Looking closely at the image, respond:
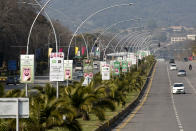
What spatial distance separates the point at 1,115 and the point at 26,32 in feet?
262

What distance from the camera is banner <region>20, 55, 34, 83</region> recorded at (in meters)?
30.3

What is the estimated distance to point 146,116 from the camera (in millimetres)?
35906

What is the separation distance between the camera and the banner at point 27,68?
30266 mm

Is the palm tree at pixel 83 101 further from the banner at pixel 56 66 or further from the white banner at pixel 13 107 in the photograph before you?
the white banner at pixel 13 107

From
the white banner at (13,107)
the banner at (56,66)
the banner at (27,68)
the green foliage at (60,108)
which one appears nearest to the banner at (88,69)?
the green foliage at (60,108)

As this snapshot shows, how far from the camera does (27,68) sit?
100ft

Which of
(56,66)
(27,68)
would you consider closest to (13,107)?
(56,66)

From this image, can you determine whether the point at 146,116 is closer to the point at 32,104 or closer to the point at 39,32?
the point at 32,104

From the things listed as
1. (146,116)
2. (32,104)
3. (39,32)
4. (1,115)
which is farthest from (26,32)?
(1,115)

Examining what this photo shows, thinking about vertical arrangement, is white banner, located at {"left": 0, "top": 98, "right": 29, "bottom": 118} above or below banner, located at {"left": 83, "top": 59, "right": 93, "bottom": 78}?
below

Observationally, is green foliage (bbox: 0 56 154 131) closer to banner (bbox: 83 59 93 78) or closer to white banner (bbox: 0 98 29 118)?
white banner (bbox: 0 98 29 118)

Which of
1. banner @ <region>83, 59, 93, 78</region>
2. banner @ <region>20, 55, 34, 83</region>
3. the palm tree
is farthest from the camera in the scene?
banner @ <region>83, 59, 93, 78</region>

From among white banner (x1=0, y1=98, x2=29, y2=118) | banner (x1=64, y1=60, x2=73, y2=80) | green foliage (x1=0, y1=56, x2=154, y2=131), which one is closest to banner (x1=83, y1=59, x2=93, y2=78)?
banner (x1=64, y1=60, x2=73, y2=80)

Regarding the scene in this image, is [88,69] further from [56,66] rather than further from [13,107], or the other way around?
[13,107]
